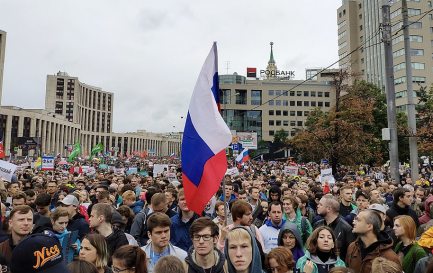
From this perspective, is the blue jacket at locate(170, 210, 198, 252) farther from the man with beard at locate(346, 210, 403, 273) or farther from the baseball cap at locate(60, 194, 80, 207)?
the man with beard at locate(346, 210, 403, 273)

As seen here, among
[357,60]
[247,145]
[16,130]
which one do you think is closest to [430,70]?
[357,60]

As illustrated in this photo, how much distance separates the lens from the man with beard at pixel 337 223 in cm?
583

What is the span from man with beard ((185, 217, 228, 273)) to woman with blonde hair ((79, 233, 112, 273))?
2.84ft

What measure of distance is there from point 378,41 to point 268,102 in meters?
28.2

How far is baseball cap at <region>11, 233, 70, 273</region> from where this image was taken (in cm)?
256

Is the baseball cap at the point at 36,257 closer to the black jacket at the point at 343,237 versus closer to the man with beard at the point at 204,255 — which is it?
the man with beard at the point at 204,255

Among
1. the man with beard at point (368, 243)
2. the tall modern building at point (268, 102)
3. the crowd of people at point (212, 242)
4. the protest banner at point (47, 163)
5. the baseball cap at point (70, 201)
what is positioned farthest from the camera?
the tall modern building at point (268, 102)

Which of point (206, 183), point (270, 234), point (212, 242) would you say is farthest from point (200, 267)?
point (270, 234)

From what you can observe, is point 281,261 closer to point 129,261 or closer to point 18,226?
point 129,261

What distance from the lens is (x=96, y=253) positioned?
13.2 feet

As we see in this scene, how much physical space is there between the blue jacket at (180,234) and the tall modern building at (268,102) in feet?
273

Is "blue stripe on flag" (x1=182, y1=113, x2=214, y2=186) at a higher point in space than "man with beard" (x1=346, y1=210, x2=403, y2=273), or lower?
higher

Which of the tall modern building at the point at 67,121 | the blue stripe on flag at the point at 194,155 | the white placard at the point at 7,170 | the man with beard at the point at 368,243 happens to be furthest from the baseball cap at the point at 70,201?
the tall modern building at the point at 67,121

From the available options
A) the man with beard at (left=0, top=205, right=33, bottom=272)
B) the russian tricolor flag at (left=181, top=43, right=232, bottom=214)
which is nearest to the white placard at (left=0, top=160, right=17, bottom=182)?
the man with beard at (left=0, top=205, right=33, bottom=272)
